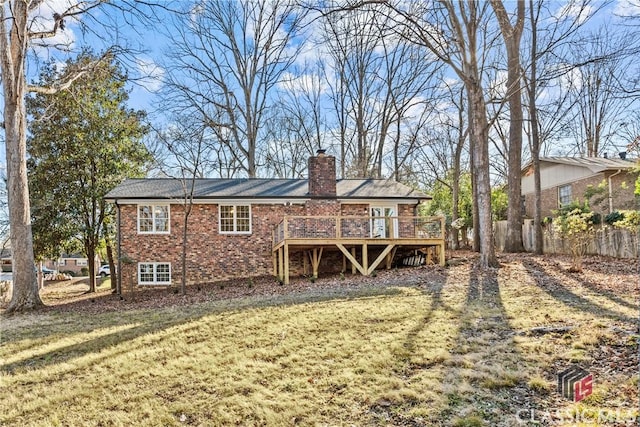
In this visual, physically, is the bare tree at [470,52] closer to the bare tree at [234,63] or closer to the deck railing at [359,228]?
the deck railing at [359,228]

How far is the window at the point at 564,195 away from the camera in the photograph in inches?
838

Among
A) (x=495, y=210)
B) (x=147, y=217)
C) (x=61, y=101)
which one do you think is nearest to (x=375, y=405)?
(x=147, y=217)

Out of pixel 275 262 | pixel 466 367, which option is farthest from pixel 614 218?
pixel 466 367

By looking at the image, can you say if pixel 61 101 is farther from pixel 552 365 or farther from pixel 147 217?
pixel 552 365

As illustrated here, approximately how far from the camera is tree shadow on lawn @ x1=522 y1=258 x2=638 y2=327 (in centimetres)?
697

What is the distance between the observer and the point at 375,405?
468 centimetres

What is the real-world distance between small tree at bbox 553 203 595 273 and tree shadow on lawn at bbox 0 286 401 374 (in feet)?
17.2

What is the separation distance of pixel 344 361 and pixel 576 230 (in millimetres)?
9495

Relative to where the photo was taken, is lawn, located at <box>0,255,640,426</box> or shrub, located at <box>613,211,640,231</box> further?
shrub, located at <box>613,211,640,231</box>

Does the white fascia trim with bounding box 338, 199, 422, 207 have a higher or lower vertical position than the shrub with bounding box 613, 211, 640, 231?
higher

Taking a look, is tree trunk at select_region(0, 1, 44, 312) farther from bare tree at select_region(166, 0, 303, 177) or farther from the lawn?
bare tree at select_region(166, 0, 303, 177)

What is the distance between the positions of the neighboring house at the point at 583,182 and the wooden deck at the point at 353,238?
6.91 metres

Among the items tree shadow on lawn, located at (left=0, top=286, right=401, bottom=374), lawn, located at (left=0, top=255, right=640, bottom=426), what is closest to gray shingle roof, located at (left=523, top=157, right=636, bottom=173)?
lawn, located at (left=0, top=255, right=640, bottom=426)

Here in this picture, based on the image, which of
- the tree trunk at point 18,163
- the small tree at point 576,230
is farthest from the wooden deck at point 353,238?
the tree trunk at point 18,163
